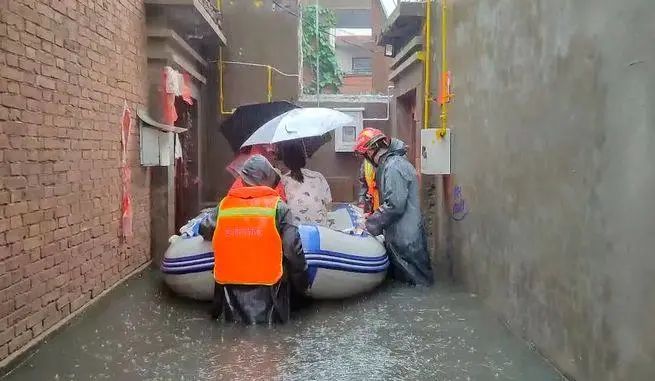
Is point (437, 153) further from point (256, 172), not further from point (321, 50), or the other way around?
point (321, 50)

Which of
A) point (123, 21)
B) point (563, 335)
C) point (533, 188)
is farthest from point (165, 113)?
point (563, 335)

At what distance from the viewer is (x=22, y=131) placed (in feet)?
13.0

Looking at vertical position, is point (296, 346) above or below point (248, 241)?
below

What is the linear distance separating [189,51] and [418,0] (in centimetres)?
289

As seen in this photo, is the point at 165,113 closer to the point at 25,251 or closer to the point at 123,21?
the point at 123,21

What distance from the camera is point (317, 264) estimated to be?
5379 millimetres

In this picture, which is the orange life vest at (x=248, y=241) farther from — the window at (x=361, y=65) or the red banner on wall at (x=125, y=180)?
the window at (x=361, y=65)

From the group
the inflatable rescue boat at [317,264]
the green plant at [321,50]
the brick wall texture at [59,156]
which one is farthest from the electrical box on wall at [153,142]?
the green plant at [321,50]

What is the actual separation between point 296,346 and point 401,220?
6.89 ft

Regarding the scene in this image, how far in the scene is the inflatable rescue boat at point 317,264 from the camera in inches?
212

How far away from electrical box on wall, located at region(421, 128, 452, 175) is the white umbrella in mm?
851

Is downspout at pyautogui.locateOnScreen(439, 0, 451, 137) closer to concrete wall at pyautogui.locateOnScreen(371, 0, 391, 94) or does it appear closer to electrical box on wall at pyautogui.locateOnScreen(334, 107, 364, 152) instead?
electrical box on wall at pyautogui.locateOnScreen(334, 107, 364, 152)

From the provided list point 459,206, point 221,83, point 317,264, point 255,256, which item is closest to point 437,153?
point 459,206

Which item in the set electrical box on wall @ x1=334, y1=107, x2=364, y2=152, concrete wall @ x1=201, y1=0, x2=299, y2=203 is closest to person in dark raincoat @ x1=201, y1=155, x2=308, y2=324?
concrete wall @ x1=201, y1=0, x2=299, y2=203
